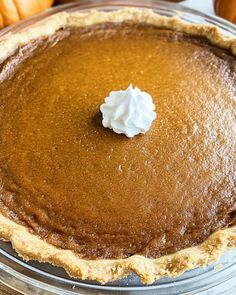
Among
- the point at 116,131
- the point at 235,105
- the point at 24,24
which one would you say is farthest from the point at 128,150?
the point at 24,24

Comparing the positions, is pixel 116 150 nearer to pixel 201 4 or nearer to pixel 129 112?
pixel 129 112

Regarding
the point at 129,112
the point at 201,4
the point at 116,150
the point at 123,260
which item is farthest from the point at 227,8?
the point at 123,260

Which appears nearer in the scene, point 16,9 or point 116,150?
point 116,150

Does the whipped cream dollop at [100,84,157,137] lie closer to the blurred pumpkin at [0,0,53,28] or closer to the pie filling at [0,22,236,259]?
the pie filling at [0,22,236,259]

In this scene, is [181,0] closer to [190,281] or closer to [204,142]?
[204,142]

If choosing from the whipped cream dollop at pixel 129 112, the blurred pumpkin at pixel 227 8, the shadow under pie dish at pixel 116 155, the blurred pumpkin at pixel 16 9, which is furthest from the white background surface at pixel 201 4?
the whipped cream dollop at pixel 129 112

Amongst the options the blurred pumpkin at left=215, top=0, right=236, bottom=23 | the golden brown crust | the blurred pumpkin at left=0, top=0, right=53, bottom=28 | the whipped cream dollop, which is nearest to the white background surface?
the blurred pumpkin at left=215, top=0, right=236, bottom=23
